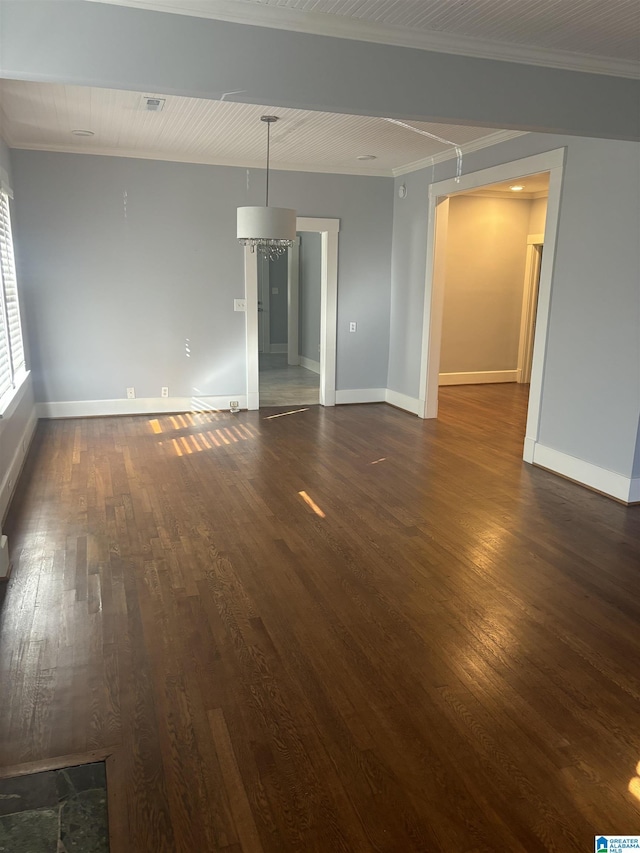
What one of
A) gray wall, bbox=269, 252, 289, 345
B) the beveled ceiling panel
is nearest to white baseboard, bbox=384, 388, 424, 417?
the beveled ceiling panel

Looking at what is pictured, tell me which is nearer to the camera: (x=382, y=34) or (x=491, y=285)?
(x=382, y=34)

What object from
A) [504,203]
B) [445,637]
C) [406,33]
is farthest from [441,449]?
[504,203]

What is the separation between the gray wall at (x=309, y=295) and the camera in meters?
9.80

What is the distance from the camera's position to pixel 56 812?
1.86 m

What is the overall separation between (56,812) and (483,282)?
8456 millimetres

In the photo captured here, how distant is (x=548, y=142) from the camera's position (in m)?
4.81

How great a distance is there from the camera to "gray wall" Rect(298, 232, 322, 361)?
9.80m

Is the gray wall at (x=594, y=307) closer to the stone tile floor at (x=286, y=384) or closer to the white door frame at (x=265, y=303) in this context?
the stone tile floor at (x=286, y=384)

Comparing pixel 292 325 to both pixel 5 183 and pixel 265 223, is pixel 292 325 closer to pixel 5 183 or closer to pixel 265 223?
pixel 265 223

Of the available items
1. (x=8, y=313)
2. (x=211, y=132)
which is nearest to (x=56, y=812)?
(x=8, y=313)

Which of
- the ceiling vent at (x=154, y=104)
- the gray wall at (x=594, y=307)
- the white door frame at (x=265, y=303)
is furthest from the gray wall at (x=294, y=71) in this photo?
the white door frame at (x=265, y=303)

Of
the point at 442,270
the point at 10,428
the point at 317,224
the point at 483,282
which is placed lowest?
the point at 10,428

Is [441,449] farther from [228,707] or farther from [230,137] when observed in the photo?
[228,707]

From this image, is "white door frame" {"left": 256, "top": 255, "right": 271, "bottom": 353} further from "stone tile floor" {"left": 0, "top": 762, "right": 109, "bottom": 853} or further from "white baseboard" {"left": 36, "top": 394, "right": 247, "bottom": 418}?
"stone tile floor" {"left": 0, "top": 762, "right": 109, "bottom": 853}
